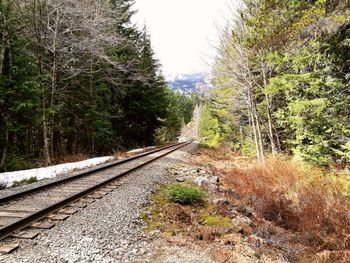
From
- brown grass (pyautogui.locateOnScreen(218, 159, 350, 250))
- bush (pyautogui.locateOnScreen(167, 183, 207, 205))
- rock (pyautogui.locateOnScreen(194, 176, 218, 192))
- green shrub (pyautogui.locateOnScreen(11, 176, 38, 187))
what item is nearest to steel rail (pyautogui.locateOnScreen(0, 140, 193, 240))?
bush (pyautogui.locateOnScreen(167, 183, 207, 205))

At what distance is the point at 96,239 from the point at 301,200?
18.3ft

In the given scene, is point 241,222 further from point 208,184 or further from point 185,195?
point 208,184

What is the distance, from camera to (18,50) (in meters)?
11.9

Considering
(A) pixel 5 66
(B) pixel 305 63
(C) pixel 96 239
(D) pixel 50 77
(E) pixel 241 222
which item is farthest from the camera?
(D) pixel 50 77

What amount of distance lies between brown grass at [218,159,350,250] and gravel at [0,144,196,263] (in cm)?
341

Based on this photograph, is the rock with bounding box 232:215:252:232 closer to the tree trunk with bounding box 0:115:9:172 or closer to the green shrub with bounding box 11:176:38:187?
the green shrub with bounding box 11:176:38:187

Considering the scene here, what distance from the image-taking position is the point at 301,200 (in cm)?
714

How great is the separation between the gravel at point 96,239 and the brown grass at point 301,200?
341 cm

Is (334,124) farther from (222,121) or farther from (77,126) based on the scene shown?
(222,121)

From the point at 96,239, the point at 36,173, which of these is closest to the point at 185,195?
the point at 96,239

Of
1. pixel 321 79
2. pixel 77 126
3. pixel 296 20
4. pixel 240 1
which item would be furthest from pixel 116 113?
pixel 296 20

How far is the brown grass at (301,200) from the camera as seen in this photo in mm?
5418

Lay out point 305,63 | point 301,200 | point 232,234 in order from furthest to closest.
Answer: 1. point 305,63
2. point 301,200
3. point 232,234

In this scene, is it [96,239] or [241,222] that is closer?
[96,239]
